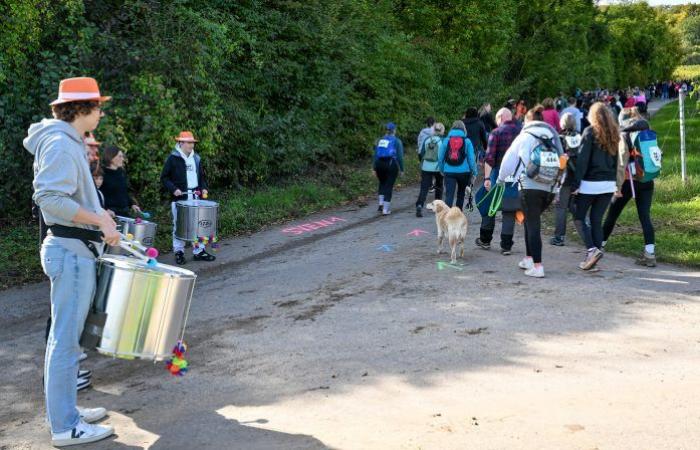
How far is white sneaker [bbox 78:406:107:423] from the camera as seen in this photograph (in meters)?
5.08

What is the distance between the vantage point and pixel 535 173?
8.59 meters

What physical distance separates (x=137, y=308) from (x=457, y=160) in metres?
8.54

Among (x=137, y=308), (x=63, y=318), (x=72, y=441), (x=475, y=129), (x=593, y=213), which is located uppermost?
(x=475, y=129)

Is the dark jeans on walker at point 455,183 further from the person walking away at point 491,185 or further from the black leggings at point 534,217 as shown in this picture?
the black leggings at point 534,217

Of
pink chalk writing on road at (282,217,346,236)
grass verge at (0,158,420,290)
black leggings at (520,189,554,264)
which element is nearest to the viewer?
black leggings at (520,189,554,264)

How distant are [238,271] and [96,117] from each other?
5.50m

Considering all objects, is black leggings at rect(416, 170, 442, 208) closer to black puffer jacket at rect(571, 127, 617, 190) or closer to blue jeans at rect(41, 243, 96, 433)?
black puffer jacket at rect(571, 127, 617, 190)

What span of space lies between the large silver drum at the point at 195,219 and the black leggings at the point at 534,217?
397cm

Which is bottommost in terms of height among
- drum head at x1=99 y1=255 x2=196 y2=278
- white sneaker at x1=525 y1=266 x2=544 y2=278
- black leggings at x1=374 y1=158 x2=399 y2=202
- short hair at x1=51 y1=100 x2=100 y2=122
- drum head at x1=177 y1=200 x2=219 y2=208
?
drum head at x1=177 y1=200 x2=219 y2=208

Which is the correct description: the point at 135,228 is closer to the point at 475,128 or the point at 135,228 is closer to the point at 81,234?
the point at 81,234

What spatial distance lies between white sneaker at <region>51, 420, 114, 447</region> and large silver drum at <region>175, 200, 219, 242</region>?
199 inches

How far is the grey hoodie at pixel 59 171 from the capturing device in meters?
4.46

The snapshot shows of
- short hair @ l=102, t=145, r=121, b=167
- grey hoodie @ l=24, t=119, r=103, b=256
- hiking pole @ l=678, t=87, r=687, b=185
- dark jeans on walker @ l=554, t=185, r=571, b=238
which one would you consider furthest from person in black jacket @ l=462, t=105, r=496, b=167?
grey hoodie @ l=24, t=119, r=103, b=256

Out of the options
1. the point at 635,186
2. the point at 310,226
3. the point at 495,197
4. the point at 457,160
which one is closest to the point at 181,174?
the point at 310,226
